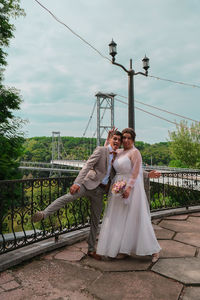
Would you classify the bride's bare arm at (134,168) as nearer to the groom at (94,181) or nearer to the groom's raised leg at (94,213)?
the groom at (94,181)

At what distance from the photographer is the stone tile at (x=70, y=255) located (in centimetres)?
282

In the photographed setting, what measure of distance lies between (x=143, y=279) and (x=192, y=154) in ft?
→ 81.7

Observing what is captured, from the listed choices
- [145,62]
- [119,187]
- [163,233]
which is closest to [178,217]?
[163,233]

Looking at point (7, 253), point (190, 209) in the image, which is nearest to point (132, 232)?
A: point (7, 253)

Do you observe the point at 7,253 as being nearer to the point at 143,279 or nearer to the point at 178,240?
the point at 143,279

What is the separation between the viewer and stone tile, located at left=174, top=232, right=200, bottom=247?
3396 millimetres

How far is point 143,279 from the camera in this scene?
2307mm

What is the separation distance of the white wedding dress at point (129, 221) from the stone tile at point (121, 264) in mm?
94

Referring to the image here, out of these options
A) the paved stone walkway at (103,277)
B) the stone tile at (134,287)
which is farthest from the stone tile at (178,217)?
the stone tile at (134,287)

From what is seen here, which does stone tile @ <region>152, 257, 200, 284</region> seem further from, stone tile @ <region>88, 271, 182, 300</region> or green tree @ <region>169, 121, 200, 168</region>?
green tree @ <region>169, 121, 200, 168</region>

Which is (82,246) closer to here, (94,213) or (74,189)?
(94,213)

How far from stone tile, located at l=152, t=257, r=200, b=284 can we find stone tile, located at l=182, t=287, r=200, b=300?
0.36ft

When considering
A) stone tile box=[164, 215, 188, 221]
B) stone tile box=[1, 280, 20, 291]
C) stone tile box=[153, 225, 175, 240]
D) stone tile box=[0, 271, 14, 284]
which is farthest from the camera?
stone tile box=[164, 215, 188, 221]

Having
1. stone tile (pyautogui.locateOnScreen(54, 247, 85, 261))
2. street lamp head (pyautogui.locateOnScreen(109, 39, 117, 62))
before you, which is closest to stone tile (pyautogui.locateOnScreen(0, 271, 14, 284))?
stone tile (pyautogui.locateOnScreen(54, 247, 85, 261))
